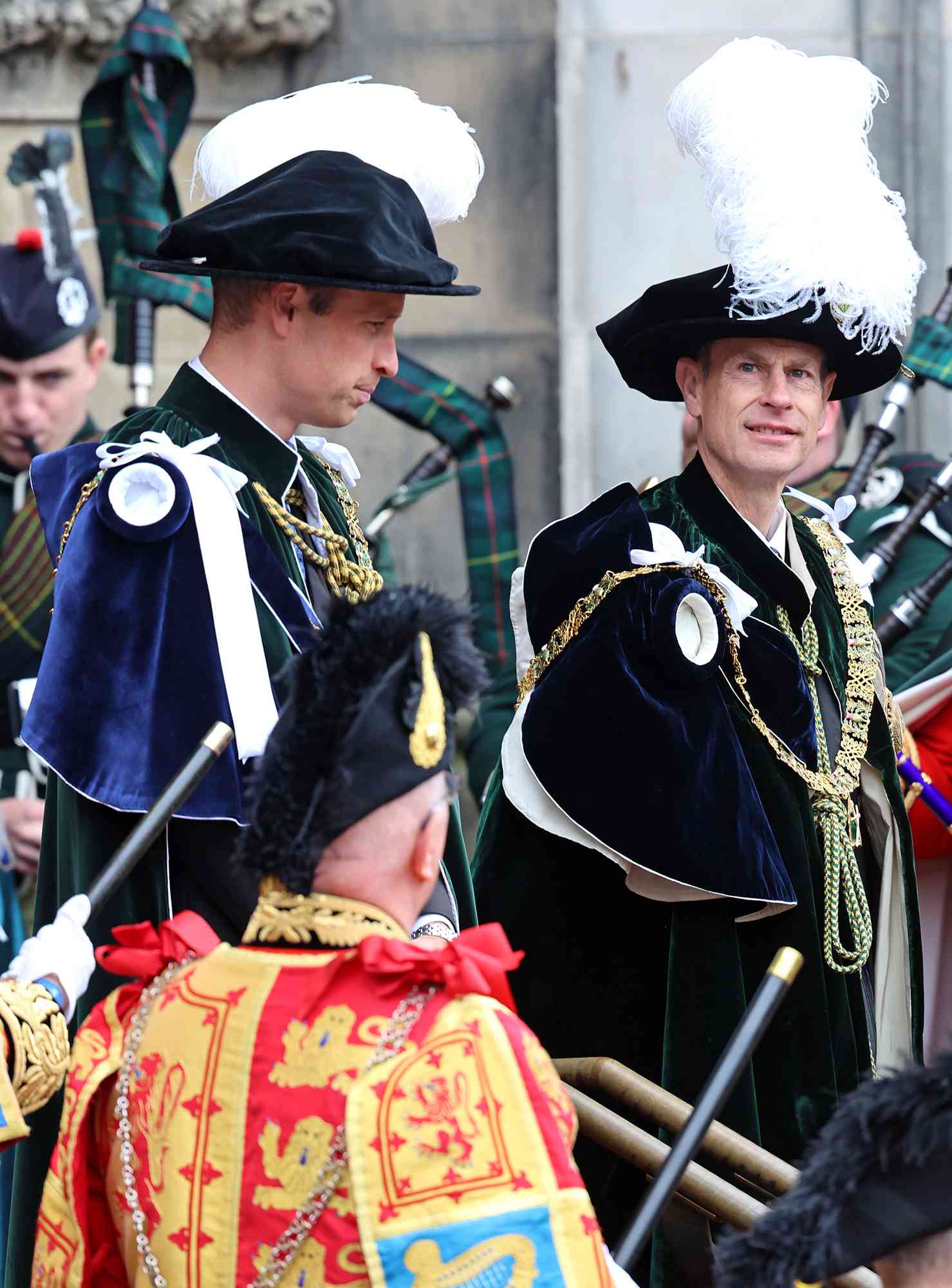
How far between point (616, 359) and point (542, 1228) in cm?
218

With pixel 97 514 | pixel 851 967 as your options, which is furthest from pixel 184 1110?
pixel 851 967

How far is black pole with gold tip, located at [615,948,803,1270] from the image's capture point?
258 centimetres

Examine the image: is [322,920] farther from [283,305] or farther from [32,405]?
[32,405]

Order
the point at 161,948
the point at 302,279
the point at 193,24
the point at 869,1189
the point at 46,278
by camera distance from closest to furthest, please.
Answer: the point at 869,1189 < the point at 161,948 < the point at 302,279 < the point at 46,278 < the point at 193,24

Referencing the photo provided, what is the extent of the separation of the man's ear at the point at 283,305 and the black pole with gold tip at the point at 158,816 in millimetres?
848

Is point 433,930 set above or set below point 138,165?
below

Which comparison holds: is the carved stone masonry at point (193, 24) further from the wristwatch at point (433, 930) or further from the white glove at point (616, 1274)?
the white glove at point (616, 1274)

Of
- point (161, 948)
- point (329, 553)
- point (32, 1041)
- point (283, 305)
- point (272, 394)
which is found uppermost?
point (283, 305)

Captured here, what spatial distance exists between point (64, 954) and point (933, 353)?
11.2 feet

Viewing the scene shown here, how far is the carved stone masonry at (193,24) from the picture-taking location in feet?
20.7

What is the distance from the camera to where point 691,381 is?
13.4 ft

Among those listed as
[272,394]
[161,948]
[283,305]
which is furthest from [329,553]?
[161,948]

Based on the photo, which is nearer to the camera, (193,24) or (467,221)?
(193,24)

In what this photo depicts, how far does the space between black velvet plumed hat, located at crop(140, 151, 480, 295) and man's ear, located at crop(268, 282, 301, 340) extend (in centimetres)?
4
